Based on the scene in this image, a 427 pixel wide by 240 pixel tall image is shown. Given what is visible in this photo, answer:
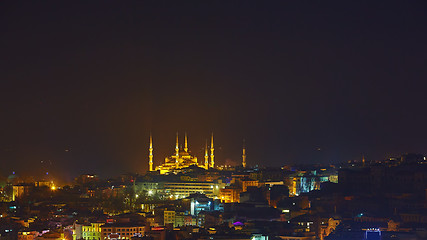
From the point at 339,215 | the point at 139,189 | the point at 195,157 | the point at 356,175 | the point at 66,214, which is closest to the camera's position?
the point at 339,215

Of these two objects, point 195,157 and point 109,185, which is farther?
point 195,157

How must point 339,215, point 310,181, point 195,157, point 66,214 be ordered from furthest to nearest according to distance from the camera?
1. point 195,157
2. point 310,181
3. point 66,214
4. point 339,215

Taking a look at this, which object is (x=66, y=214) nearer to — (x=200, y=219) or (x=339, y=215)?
(x=200, y=219)

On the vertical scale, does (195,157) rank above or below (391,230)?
above

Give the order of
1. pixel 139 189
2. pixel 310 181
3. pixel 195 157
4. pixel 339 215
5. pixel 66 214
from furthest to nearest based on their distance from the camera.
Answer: pixel 195 157
pixel 139 189
pixel 310 181
pixel 66 214
pixel 339 215

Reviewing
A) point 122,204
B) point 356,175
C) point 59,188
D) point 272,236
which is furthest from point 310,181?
point 272,236

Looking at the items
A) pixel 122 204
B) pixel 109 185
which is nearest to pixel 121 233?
pixel 122 204

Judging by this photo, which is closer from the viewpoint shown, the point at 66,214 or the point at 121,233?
the point at 121,233

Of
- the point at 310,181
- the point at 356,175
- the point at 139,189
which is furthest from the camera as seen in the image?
the point at 139,189

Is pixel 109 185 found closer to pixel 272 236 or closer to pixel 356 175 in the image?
pixel 356 175
